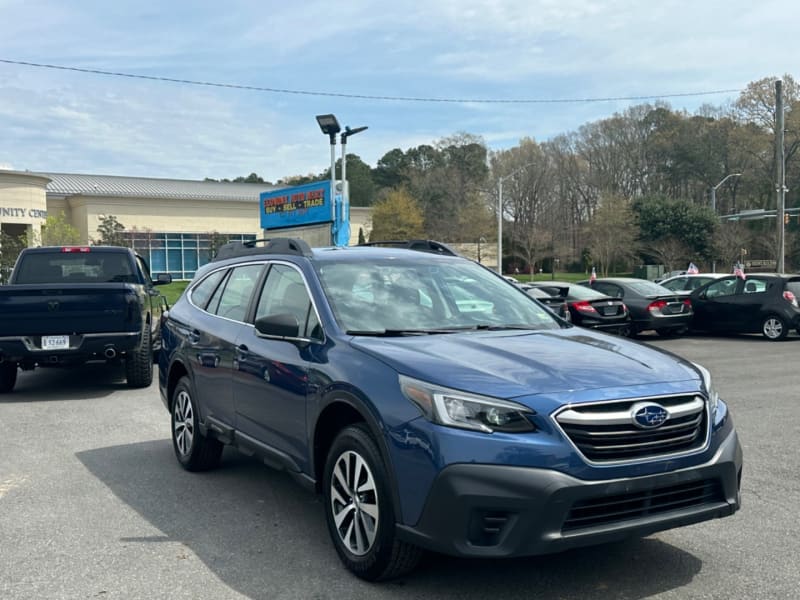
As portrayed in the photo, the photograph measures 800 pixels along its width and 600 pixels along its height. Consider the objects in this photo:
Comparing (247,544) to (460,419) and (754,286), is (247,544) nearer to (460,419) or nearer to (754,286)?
(460,419)

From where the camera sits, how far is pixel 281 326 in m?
4.43

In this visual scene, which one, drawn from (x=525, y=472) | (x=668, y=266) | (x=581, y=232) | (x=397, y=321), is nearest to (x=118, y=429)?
(x=397, y=321)

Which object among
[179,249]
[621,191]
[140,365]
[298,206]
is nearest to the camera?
[140,365]

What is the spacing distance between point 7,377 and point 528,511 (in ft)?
29.6

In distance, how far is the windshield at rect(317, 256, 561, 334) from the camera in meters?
4.59

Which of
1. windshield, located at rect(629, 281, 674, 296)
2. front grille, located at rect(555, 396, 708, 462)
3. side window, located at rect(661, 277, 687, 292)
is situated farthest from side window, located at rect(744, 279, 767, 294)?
front grille, located at rect(555, 396, 708, 462)

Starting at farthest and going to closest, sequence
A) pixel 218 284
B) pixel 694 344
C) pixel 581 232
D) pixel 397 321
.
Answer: pixel 581 232, pixel 694 344, pixel 218 284, pixel 397 321

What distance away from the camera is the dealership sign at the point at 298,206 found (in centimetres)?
3522

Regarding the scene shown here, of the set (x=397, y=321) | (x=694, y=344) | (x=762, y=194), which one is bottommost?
(x=694, y=344)

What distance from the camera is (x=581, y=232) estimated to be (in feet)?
193

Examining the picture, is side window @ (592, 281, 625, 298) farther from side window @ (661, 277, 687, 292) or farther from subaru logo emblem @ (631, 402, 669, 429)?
subaru logo emblem @ (631, 402, 669, 429)

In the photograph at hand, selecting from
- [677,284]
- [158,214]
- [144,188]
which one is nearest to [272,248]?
[677,284]

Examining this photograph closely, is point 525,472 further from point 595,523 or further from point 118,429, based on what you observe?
point 118,429

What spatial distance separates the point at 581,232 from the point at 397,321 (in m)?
56.1
